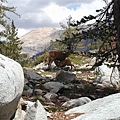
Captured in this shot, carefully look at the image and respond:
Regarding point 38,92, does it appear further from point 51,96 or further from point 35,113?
point 35,113

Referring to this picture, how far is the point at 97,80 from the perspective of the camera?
13820mm

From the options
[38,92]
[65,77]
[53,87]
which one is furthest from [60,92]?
[65,77]

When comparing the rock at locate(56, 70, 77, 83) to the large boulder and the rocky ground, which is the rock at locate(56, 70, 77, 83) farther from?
the large boulder

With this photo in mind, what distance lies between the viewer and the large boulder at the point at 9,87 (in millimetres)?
5465

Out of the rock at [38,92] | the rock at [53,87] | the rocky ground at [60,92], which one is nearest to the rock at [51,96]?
the rocky ground at [60,92]

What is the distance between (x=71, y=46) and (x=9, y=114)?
4.45 metres

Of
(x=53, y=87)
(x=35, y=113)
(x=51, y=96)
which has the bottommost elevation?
(x=51, y=96)

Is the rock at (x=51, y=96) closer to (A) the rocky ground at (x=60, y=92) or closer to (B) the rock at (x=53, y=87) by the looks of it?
(A) the rocky ground at (x=60, y=92)

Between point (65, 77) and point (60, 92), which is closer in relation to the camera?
point (60, 92)

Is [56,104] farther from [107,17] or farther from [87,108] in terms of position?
[107,17]

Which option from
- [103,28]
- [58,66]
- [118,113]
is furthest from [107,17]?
[58,66]

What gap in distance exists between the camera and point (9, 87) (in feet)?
18.3

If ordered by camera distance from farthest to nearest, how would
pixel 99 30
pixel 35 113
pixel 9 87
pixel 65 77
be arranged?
pixel 65 77
pixel 99 30
pixel 35 113
pixel 9 87

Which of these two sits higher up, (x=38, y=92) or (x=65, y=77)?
(x=65, y=77)
